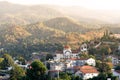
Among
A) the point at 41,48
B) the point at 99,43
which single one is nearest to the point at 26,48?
the point at 41,48

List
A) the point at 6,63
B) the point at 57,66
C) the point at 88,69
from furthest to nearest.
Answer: the point at 6,63
the point at 57,66
the point at 88,69

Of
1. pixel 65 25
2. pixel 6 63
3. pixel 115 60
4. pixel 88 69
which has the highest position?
pixel 88 69

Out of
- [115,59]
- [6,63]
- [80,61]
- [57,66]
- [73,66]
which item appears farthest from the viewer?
[6,63]

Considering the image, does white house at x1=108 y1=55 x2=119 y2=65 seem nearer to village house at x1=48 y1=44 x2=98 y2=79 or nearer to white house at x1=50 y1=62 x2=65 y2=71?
village house at x1=48 y1=44 x2=98 y2=79

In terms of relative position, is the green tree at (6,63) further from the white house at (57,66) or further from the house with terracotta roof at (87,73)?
the house with terracotta roof at (87,73)

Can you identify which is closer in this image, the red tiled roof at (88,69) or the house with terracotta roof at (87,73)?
the house with terracotta roof at (87,73)

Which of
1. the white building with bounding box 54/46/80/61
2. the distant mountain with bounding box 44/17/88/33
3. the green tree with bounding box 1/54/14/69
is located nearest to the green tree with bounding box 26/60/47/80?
the green tree with bounding box 1/54/14/69

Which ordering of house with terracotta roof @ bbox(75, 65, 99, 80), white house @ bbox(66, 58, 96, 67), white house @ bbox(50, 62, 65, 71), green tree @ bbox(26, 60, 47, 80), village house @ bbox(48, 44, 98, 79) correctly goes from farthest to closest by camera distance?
Answer: white house @ bbox(66, 58, 96, 67) < white house @ bbox(50, 62, 65, 71) < village house @ bbox(48, 44, 98, 79) < house with terracotta roof @ bbox(75, 65, 99, 80) < green tree @ bbox(26, 60, 47, 80)

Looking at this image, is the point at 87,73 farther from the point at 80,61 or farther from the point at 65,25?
the point at 65,25

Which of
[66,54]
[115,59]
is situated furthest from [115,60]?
[66,54]

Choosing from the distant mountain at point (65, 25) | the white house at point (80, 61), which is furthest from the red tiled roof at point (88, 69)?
the distant mountain at point (65, 25)

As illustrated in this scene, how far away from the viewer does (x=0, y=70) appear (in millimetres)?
55938

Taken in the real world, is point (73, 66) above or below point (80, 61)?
below

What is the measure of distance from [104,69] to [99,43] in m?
18.4
